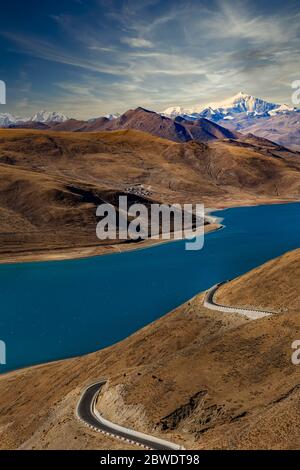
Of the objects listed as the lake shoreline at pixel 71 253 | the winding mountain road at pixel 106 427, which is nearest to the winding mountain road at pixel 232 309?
the winding mountain road at pixel 106 427

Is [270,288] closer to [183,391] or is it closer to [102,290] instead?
[183,391]

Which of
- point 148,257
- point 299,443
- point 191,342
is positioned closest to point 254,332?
→ point 191,342

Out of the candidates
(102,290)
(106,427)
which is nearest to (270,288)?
(106,427)

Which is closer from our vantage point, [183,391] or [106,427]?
[106,427]

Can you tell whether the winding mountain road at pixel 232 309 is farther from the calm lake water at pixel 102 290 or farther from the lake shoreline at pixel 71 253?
the lake shoreline at pixel 71 253

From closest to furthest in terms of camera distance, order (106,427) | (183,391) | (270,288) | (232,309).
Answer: (106,427)
(183,391)
(232,309)
(270,288)

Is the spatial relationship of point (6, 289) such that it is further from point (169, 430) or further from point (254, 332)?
point (169, 430)
